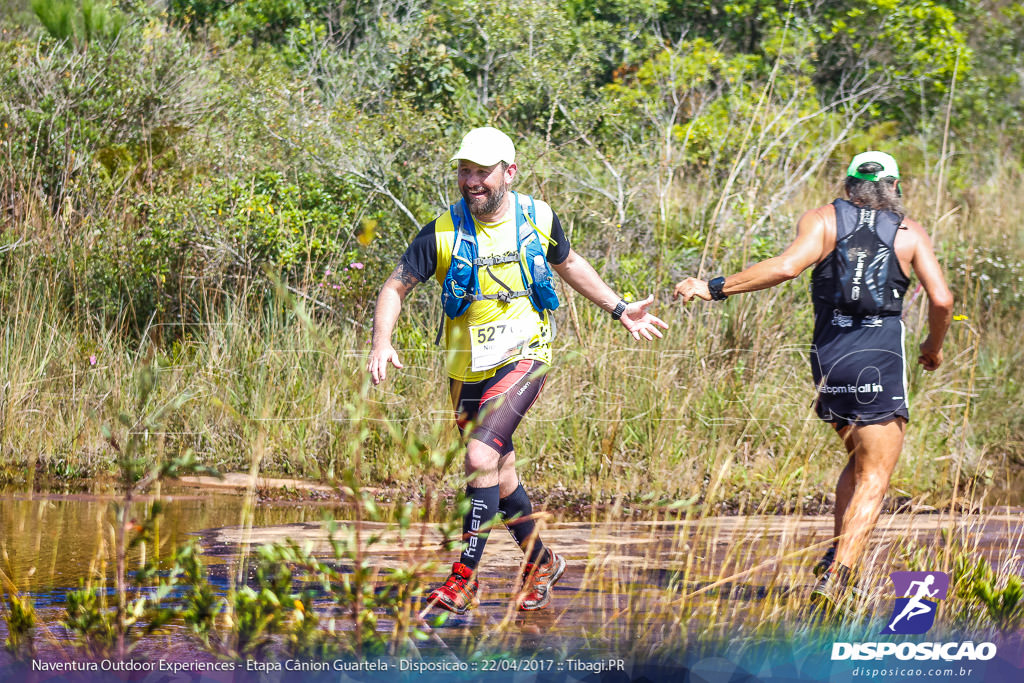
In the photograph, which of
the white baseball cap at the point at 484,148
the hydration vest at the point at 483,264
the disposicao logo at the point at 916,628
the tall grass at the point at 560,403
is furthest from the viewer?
the tall grass at the point at 560,403

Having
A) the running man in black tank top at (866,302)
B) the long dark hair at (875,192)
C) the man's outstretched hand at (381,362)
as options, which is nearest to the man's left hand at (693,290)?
the running man in black tank top at (866,302)

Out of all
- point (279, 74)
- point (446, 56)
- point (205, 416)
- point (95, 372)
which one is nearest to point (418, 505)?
point (205, 416)

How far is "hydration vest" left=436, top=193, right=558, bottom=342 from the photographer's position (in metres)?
4.65

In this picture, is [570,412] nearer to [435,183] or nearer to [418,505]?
[418,505]

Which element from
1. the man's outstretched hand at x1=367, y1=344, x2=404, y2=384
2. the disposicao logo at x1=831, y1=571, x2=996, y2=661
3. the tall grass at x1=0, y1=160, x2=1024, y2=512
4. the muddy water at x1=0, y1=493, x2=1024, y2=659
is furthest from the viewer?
the tall grass at x1=0, y1=160, x2=1024, y2=512

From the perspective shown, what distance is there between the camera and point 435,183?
30.6 ft

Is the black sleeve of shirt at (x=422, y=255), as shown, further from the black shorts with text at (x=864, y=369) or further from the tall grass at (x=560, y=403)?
the tall grass at (x=560, y=403)

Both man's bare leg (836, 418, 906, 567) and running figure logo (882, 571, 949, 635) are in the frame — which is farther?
man's bare leg (836, 418, 906, 567)

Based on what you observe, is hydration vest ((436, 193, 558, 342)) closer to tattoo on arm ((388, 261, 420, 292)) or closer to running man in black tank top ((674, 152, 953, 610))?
tattoo on arm ((388, 261, 420, 292))

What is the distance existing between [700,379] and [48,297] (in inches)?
190

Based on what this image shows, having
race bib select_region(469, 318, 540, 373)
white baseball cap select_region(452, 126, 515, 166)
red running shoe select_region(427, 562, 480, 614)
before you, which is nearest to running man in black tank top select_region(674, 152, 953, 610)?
race bib select_region(469, 318, 540, 373)

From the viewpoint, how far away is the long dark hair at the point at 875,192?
4949 millimetres

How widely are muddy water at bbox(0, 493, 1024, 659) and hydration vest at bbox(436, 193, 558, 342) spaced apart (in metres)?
1.00

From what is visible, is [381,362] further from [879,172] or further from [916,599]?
[879,172]
